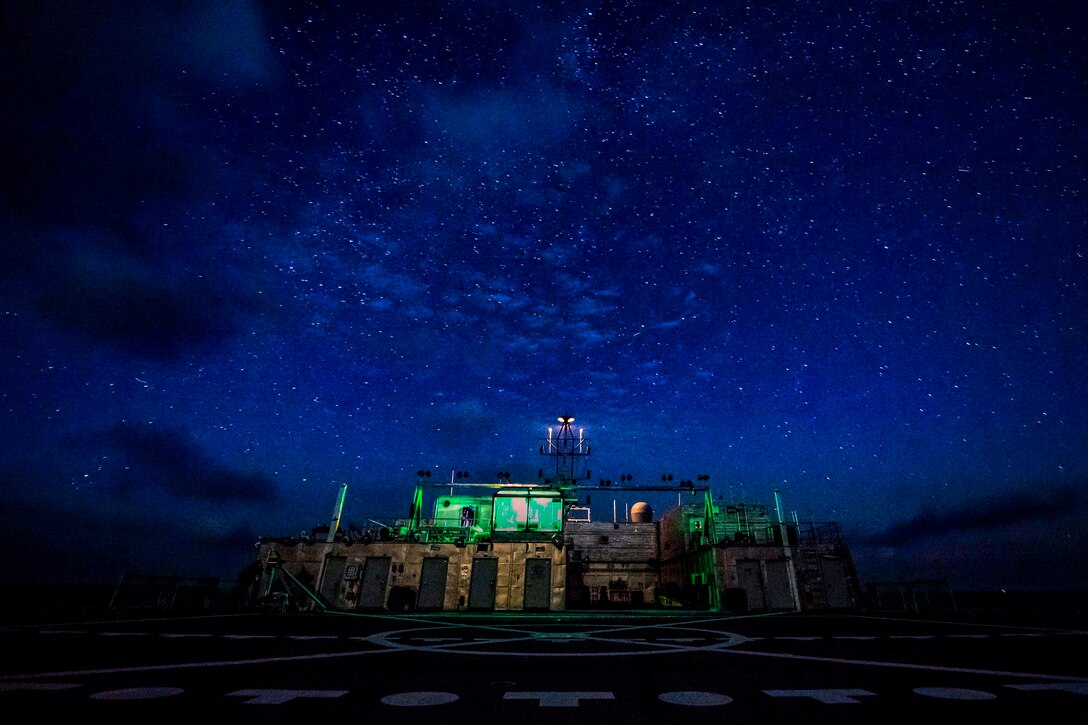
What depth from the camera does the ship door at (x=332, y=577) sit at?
36469 mm

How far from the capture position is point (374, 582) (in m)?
36.7

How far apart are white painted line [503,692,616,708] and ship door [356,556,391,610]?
36137 mm

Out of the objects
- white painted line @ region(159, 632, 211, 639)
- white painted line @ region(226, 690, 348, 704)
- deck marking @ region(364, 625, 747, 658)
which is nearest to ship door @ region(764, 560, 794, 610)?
deck marking @ region(364, 625, 747, 658)

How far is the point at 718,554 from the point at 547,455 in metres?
19.8

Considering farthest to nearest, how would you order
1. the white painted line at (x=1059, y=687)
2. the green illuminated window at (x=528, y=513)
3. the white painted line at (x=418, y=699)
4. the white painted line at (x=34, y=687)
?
the green illuminated window at (x=528, y=513), the white painted line at (x=1059, y=687), the white painted line at (x=34, y=687), the white painted line at (x=418, y=699)

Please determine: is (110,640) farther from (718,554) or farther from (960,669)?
(718,554)

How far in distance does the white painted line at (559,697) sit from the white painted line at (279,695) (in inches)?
71.3

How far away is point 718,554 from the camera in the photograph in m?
39.3

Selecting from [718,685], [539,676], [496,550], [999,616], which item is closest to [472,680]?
[539,676]

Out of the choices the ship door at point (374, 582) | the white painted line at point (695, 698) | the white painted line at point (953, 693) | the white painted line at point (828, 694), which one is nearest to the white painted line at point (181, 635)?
the white painted line at point (695, 698)

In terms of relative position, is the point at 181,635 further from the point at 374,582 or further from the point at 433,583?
the point at 374,582

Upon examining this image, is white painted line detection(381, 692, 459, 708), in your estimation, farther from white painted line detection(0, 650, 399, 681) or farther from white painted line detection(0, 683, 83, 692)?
white painted line detection(0, 650, 399, 681)

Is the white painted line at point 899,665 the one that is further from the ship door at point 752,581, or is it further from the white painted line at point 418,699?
the ship door at point 752,581

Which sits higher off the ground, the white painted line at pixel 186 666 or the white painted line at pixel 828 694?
the white painted line at pixel 828 694
